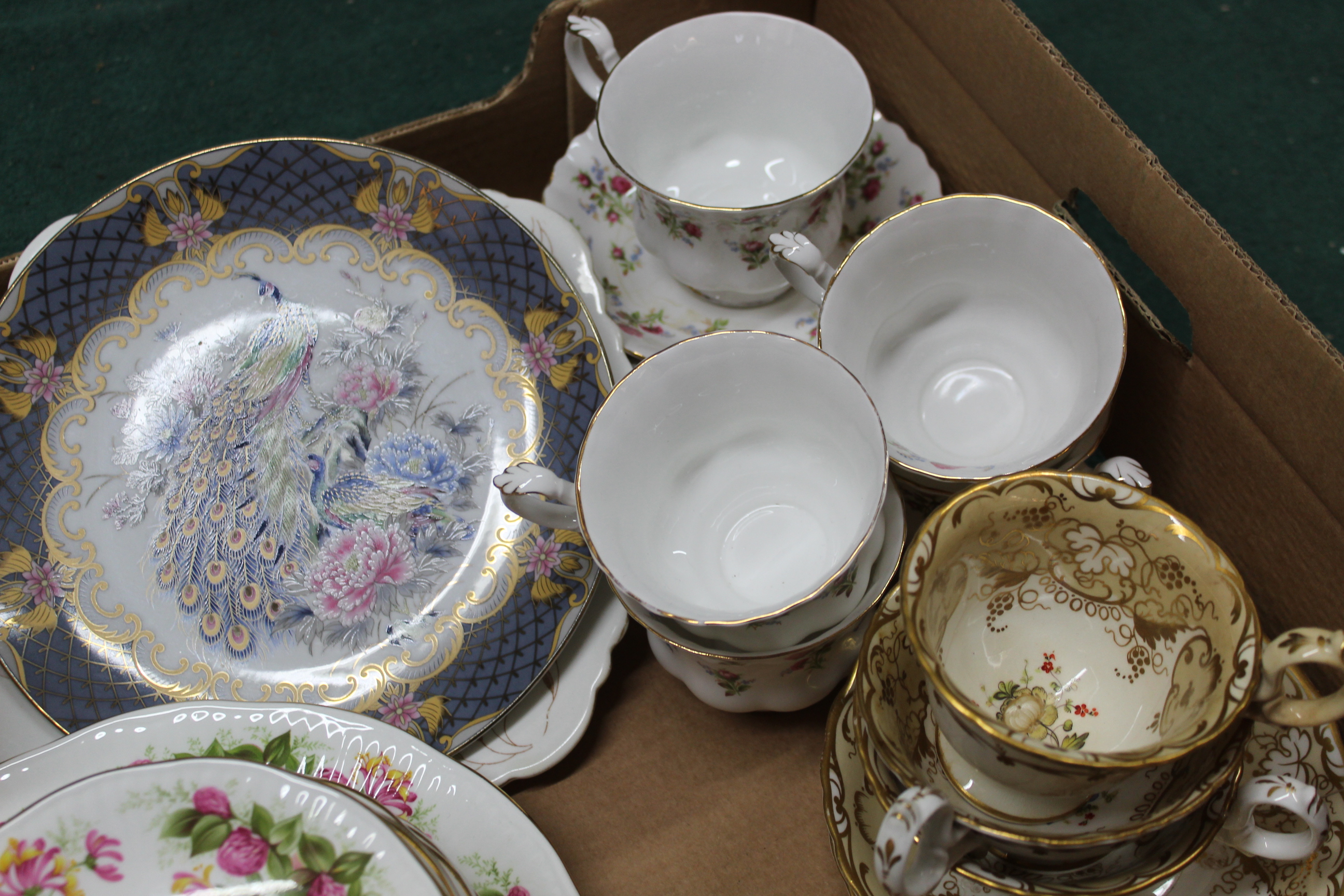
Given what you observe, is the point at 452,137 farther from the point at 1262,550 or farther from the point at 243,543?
the point at 1262,550

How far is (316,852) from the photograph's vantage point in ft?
1.25

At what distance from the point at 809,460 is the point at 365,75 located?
70cm

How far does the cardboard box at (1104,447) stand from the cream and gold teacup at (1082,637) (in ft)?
0.35

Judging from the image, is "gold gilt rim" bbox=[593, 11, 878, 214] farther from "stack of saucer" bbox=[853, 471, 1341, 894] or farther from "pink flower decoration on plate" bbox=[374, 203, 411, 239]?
"stack of saucer" bbox=[853, 471, 1341, 894]

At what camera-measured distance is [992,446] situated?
2.06ft

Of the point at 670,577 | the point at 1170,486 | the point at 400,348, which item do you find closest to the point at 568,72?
the point at 400,348

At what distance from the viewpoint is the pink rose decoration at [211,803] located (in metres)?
0.38

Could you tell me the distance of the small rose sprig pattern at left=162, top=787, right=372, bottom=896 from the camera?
1.25ft

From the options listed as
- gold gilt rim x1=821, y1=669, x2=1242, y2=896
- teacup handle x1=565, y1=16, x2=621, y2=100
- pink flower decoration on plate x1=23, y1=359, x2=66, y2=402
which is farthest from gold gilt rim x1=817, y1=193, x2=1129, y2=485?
pink flower decoration on plate x1=23, y1=359, x2=66, y2=402

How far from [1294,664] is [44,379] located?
0.68 m

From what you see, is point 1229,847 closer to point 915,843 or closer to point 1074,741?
point 1074,741

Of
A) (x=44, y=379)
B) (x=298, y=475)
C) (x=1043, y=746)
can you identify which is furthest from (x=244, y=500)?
(x=1043, y=746)

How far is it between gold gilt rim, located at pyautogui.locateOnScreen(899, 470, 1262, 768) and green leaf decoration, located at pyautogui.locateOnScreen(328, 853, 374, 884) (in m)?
0.23

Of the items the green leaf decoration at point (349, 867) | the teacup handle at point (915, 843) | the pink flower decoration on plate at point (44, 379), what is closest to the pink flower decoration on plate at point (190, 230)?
the pink flower decoration on plate at point (44, 379)
